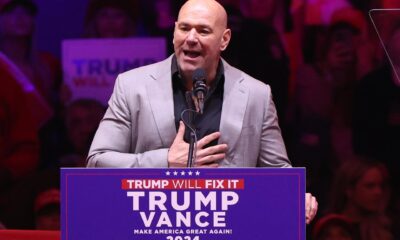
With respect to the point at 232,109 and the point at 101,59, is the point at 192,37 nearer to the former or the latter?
the point at 232,109

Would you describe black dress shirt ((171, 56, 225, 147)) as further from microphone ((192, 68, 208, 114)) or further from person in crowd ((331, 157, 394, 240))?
person in crowd ((331, 157, 394, 240))

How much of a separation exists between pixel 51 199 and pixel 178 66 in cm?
211

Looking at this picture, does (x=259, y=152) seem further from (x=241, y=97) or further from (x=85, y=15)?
(x=85, y=15)

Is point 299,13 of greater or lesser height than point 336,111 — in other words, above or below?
above

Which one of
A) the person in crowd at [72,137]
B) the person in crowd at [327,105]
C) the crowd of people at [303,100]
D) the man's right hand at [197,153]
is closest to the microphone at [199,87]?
the man's right hand at [197,153]

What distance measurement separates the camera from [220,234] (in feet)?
8.23

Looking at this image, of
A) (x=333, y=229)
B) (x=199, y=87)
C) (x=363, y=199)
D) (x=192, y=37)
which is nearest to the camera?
(x=199, y=87)

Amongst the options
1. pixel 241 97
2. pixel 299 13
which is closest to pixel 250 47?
pixel 299 13

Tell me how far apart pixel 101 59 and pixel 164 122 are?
2.15 meters

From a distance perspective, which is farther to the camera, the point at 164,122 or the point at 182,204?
the point at 164,122

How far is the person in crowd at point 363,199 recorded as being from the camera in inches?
199

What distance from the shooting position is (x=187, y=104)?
301 centimetres

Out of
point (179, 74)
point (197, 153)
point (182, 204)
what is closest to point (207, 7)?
point (179, 74)

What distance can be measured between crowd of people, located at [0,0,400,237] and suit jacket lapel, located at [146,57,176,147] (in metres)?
1.94
